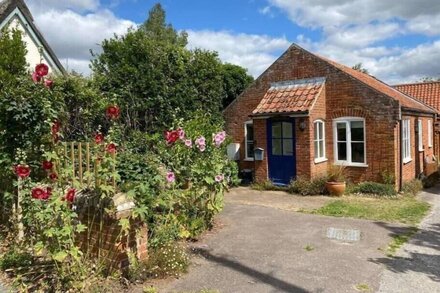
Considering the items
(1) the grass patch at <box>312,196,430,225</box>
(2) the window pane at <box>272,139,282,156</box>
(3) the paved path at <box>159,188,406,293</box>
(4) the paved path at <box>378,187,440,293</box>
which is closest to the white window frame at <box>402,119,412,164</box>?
(1) the grass patch at <box>312,196,430,225</box>

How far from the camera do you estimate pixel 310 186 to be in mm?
12602

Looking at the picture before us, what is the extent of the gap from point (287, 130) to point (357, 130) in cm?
233

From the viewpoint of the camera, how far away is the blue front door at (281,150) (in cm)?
1347

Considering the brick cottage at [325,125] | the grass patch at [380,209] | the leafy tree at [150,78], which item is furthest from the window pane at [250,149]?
the grass patch at [380,209]

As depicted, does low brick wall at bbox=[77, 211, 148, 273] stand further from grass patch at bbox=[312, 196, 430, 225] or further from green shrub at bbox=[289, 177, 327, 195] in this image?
green shrub at bbox=[289, 177, 327, 195]

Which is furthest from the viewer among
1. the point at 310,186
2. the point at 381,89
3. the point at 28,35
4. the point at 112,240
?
the point at 28,35

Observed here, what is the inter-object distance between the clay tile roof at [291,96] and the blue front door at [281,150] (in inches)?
18.9

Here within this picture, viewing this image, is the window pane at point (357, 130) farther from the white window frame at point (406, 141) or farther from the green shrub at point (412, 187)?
the green shrub at point (412, 187)

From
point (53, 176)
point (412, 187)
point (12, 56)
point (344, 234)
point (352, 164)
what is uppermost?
point (12, 56)

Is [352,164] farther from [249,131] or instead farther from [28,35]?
[28,35]

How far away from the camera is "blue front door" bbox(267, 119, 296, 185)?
13.5m

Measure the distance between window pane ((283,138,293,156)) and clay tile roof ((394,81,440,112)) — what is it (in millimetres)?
10803

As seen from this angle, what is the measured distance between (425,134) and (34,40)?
1804 cm

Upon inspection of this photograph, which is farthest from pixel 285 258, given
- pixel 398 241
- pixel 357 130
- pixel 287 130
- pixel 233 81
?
pixel 233 81
